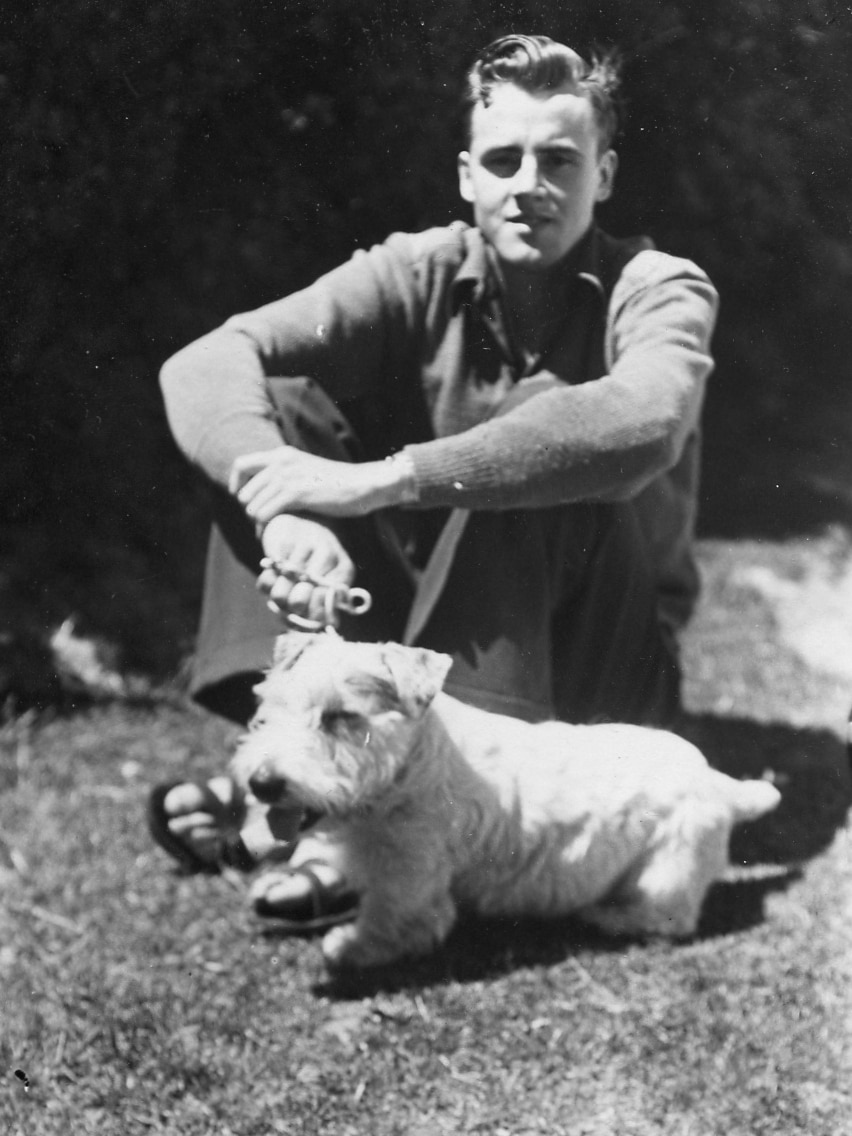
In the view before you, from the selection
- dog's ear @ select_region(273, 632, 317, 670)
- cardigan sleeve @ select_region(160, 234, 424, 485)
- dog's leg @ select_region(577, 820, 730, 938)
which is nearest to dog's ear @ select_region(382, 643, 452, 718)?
dog's ear @ select_region(273, 632, 317, 670)

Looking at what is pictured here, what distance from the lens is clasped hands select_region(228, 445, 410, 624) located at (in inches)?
95.0

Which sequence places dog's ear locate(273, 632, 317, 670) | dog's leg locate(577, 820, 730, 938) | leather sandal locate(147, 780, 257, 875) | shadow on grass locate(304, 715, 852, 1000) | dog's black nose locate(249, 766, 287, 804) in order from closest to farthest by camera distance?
dog's black nose locate(249, 766, 287, 804) → dog's ear locate(273, 632, 317, 670) → shadow on grass locate(304, 715, 852, 1000) → dog's leg locate(577, 820, 730, 938) → leather sandal locate(147, 780, 257, 875)

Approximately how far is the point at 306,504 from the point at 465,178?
0.72m

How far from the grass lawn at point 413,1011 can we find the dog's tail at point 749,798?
183 mm

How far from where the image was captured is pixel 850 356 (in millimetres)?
2873

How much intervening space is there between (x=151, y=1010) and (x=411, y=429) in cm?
125

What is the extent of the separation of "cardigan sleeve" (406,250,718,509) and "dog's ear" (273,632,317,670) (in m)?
0.35

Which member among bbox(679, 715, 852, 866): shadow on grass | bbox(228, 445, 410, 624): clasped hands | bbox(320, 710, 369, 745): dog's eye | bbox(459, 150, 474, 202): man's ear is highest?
bbox(459, 150, 474, 202): man's ear

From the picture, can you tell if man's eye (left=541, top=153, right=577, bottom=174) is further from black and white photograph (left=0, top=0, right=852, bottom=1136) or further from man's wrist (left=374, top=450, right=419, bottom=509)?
man's wrist (left=374, top=450, right=419, bottom=509)

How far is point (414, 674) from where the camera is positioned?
2.31m

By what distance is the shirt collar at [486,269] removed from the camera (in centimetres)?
251

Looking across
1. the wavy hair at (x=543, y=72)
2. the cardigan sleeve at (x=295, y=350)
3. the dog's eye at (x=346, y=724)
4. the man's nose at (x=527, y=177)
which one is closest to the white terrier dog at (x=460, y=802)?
the dog's eye at (x=346, y=724)

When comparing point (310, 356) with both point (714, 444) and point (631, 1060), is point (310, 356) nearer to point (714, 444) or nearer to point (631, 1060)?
point (714, 444)

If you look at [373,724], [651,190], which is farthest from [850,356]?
[373,724]
